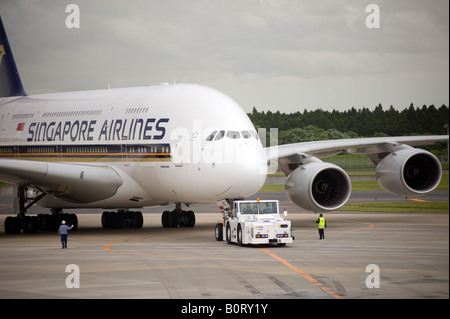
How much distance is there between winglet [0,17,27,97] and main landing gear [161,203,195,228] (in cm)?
1107

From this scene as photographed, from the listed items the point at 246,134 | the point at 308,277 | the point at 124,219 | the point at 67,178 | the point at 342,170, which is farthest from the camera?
the point at 124,219

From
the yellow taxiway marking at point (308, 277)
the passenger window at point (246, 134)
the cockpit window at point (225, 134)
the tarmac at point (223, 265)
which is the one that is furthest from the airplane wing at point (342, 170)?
the yellow taxiway marking at point (308, 277)

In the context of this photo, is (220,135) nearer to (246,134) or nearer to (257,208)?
(246,134)

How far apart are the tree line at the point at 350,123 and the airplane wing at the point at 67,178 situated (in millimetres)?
47016

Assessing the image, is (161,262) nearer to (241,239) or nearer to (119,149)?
(241,239)

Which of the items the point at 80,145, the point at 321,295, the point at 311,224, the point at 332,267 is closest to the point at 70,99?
the point at 80,145

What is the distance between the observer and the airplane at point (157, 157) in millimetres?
32250

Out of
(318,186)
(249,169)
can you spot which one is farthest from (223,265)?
(318,186)

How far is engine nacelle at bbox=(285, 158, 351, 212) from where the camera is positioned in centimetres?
3472

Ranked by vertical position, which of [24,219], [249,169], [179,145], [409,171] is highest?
[179,145]

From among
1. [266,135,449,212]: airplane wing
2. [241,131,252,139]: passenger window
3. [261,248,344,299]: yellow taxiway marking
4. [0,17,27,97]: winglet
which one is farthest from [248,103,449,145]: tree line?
[261,248,344,299]: yellow taxiway marking

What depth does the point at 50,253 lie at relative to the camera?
27.7m

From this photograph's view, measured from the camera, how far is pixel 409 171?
39250 millimetres

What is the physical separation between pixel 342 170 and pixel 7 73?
1897 cm
